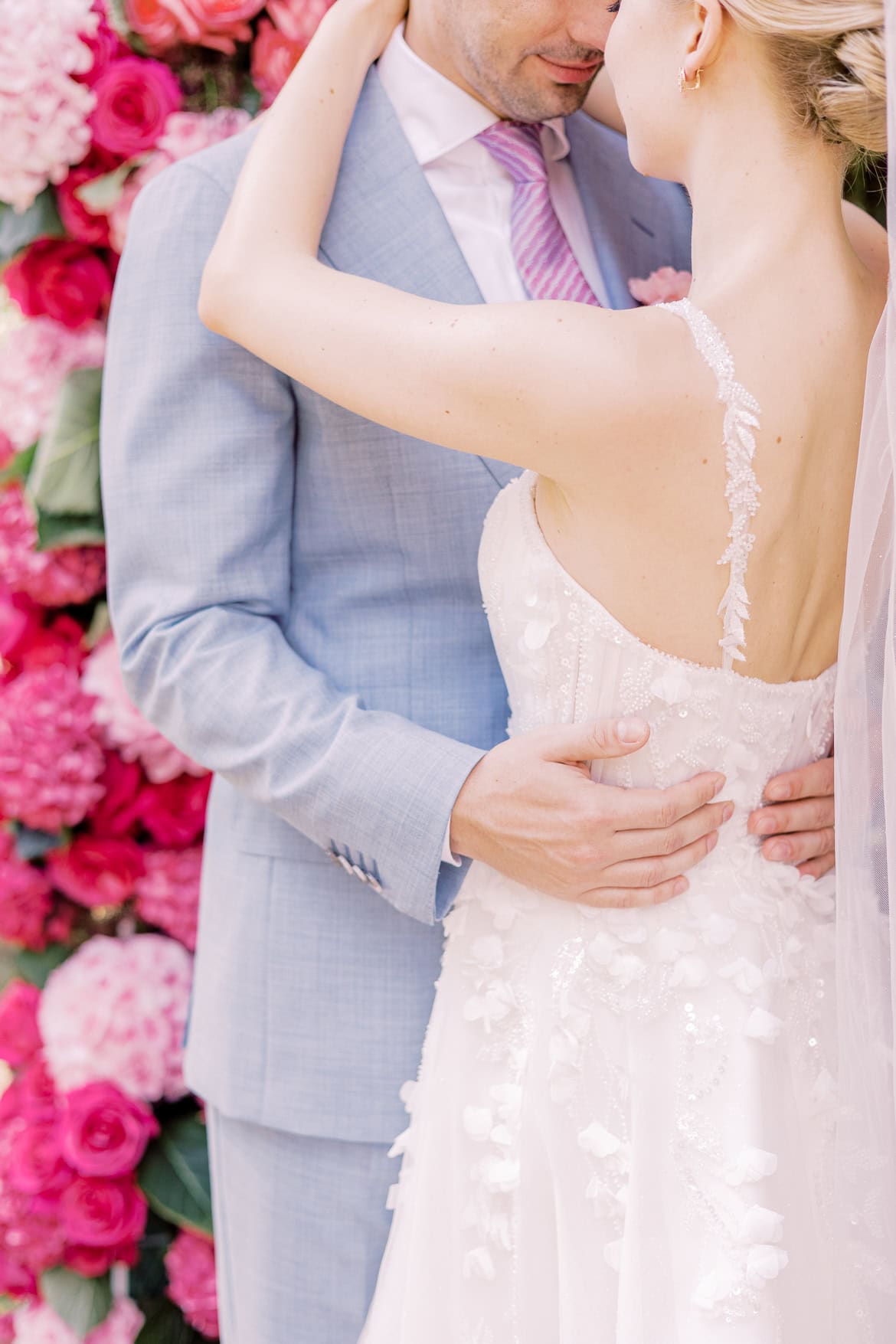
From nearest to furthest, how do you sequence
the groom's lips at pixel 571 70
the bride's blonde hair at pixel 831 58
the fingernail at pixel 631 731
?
1. the bride's blonde hair at pixel 831 58
2. the fingernail at pixel 631 731
3. the groom's lips at pixel 571 70

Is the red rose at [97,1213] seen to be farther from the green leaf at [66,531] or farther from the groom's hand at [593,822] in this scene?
the groom's hand at [593,822]

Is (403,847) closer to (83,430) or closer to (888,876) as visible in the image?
(888,876)

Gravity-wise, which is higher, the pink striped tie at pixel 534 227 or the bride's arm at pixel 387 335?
the bride's arm at pixel 387 335

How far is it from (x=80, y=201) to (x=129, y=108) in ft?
0.49

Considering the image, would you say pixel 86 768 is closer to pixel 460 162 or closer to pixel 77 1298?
pixel 77 1298

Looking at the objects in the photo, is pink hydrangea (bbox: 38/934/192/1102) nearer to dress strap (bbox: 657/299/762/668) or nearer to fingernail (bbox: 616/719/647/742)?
fingernail (bbox: 616/719/647/742)

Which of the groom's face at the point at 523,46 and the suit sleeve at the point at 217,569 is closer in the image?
the suit sleeve at the point at 217,569

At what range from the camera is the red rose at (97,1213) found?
2.00m

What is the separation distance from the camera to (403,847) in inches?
54.2

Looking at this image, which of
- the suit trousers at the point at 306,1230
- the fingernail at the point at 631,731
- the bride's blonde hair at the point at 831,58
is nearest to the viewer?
the bride's blonde hair at the point at 831,58

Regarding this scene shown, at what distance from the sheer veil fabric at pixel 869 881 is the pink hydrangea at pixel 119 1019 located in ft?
3.90

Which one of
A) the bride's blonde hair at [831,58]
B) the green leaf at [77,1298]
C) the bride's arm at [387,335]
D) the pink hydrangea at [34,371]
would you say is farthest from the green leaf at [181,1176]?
the bride's blonde hair at [831,58]

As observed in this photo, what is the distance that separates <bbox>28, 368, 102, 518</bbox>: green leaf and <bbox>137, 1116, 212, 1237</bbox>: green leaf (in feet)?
3.26

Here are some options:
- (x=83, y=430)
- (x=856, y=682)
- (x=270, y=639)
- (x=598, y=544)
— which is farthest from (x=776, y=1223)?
(x=83, y=430)
